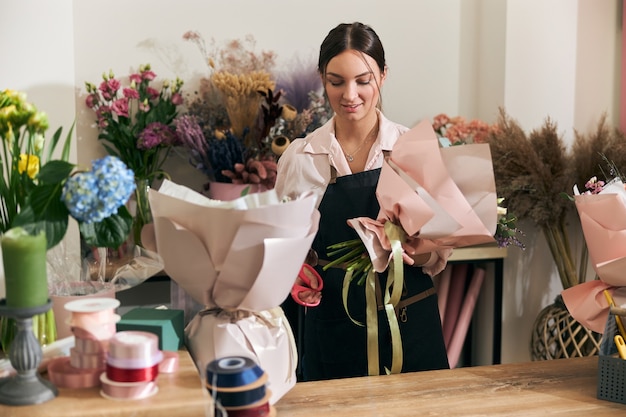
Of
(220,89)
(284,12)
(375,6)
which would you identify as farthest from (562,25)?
(220,89)

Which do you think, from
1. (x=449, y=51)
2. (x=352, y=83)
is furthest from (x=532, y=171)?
(x=352, y=83)

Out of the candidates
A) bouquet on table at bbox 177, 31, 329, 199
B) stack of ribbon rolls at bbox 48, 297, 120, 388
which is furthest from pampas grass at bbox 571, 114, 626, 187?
stack of ribbon rolls at bbox 48, 297, 120, 388

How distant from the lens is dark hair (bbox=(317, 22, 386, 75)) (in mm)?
2236

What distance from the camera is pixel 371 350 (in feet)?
6.28

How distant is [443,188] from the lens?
160 centimetres

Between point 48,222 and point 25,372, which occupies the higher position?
point 48,222

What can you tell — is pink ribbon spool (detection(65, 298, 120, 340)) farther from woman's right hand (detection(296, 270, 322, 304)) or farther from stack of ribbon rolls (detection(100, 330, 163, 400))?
woman's right hand (detection(296, 270, 322, 304))

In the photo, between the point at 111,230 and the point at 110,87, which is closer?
the point at 111,230

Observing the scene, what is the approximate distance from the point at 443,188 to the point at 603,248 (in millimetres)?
399

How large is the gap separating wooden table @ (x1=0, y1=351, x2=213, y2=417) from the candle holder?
0.01 meters

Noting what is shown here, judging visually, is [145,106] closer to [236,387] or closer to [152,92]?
[152,92]

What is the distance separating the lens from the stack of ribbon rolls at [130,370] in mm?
1188

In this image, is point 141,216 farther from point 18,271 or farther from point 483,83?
point 483,83

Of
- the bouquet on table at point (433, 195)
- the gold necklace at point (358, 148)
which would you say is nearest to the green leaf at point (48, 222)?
the bouquet on table at point (433, 195)
